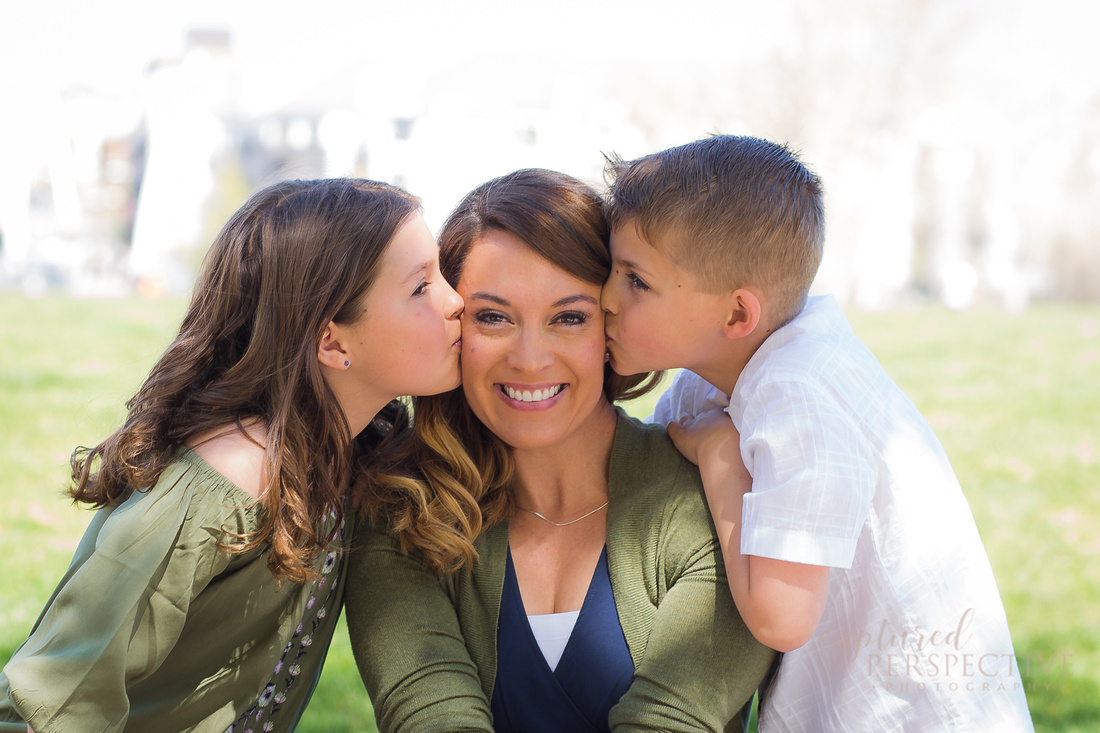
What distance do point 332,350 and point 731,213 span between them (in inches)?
43.5

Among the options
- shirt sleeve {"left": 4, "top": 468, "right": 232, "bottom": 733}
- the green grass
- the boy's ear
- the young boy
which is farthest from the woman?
the green grass

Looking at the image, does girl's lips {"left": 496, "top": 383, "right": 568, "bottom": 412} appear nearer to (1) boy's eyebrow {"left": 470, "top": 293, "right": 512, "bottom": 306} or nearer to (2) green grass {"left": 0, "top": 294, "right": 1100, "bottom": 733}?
(1) boy's eyebrow {"left": 470, "top": 293, "right": 512, "bottom": 306}

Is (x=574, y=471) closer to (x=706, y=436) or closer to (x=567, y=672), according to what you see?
(x=706, y=436)

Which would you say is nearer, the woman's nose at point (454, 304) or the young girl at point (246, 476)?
the young girl at point (246, 476)

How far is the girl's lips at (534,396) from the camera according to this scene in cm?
241

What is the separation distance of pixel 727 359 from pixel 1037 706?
7.90 feet

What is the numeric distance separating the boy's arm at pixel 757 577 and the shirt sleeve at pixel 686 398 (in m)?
0.41

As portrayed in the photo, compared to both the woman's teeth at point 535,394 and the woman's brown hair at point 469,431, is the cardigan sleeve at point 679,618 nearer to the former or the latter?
the woman's teeth at point 535,394

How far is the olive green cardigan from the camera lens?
2.08 metres

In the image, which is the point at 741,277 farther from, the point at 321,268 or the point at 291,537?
the point at 291,537

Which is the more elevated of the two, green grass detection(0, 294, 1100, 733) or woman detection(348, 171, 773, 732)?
woman detection(348, 171, 773, 732)

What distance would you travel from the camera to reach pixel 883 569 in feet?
7.17

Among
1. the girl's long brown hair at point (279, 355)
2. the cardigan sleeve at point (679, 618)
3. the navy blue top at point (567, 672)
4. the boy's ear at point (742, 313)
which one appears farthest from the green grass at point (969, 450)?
the boy's ear at point (742, 313)

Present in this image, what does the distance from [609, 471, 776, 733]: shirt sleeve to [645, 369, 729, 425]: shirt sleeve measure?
0.57 m
